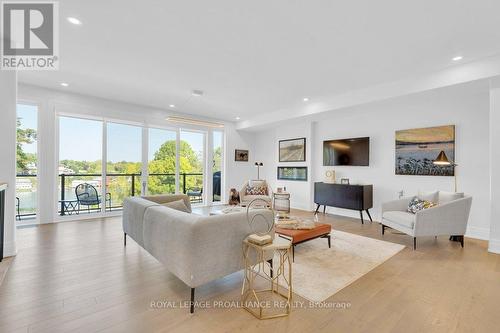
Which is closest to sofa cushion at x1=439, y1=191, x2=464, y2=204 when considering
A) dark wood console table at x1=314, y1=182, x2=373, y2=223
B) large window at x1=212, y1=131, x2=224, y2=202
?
dark wood console table at x1=314, y1=182, x2=373, y2=223

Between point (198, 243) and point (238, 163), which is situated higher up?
point (238, 163)

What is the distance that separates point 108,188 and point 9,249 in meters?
2.60

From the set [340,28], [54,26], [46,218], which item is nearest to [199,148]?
[46,218]

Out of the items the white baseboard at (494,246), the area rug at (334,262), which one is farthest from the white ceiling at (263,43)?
the area rug at (334,262)

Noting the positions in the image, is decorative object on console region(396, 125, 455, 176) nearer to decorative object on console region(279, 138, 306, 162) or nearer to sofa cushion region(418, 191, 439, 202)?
sofa cushion region(418, 191, 439, 202)

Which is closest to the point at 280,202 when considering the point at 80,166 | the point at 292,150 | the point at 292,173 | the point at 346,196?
the point at 292,173

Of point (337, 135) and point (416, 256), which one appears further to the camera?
point (337, 135)

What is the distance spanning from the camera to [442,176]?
450 centimetres

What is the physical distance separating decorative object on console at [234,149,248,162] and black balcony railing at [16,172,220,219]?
1.60m

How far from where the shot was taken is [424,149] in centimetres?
468

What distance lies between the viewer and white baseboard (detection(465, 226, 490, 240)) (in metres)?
4.01

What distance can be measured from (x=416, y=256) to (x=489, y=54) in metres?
2.87

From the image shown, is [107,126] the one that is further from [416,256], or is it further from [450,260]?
[450,260]

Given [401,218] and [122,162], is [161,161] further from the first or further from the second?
[401,218]
